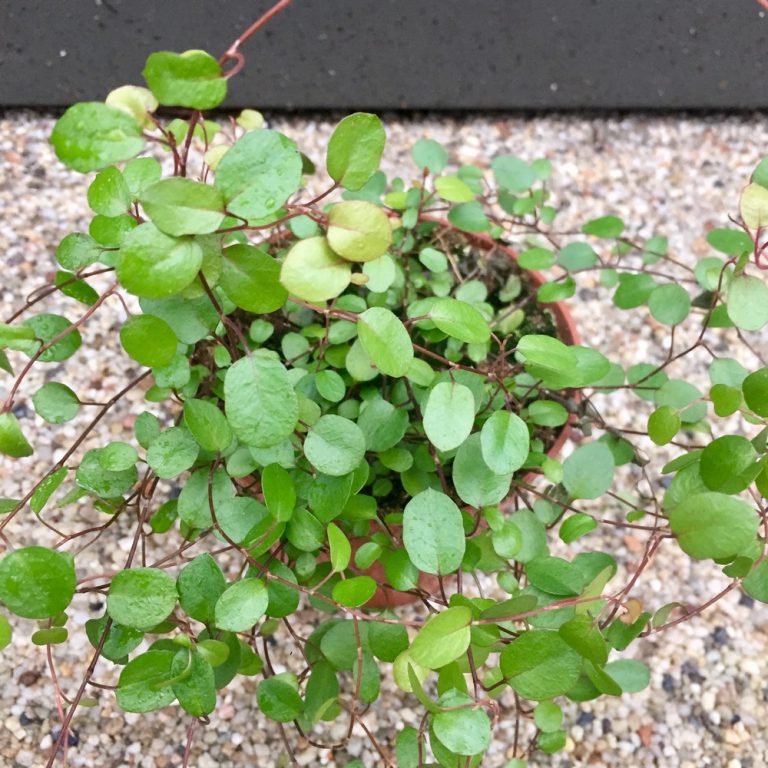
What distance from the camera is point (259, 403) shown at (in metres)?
0.47

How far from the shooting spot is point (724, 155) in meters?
1.45

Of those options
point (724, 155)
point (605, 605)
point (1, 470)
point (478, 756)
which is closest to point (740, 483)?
point (605, 605)

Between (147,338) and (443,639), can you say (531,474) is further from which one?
(147,338)

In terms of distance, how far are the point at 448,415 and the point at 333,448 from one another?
0.31ft

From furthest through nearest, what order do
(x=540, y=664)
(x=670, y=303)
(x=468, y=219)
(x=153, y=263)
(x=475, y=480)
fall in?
(x=468, y=219), (x=670, y=303), (x=475, y=480), (x=540, y=664), (x=153, y=263)

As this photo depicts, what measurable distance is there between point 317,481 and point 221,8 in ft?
3.43

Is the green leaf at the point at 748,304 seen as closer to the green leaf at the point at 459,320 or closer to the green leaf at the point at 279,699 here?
the green leaf at the point at 459,320

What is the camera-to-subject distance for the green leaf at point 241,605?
522 mm

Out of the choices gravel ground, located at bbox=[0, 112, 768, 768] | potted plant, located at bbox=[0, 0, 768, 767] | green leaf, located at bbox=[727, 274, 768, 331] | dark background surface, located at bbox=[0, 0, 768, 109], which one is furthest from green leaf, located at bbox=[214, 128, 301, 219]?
dark background surface, located at bbox=[0, 0, 768, 109]

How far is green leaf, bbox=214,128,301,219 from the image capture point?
42 cm

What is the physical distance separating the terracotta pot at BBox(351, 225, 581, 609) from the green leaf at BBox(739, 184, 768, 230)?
33 centimetres

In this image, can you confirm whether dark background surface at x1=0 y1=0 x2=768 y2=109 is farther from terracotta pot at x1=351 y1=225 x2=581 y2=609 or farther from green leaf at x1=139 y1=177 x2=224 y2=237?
green leaf at x1=139 y1=177 x2=224 y2=237

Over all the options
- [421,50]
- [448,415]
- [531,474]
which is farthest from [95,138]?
[421,50]

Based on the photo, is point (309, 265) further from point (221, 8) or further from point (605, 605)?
point (221, 8)
